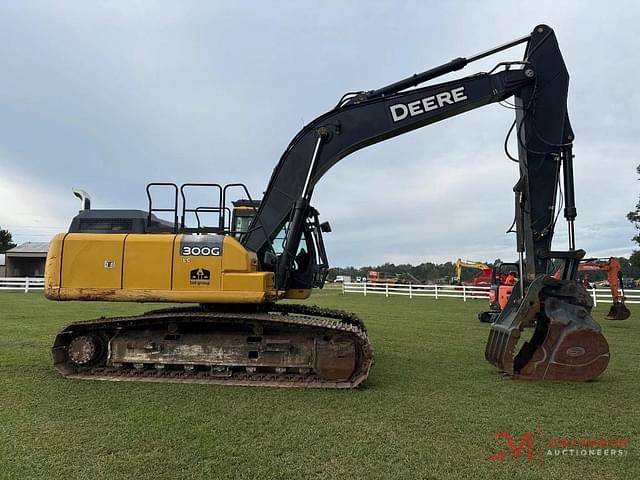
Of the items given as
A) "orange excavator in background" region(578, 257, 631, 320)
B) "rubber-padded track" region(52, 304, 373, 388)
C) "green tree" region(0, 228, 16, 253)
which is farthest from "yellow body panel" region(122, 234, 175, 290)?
"green tree" region(0, 228, 16, 253)

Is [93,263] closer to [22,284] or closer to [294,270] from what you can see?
[294,270]

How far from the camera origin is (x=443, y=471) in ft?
12.1

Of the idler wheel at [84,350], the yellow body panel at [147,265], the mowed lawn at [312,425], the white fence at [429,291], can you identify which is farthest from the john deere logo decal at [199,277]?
the white fence at [429,291]

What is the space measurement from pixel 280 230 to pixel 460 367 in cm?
366

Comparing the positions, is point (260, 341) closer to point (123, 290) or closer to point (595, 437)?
point (123, 290)

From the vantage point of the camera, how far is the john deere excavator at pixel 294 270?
21.5ft

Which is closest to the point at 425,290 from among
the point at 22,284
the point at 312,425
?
the point at 312,425

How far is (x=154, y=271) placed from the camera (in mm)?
6637

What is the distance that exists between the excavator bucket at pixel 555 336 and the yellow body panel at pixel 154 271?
11.7 ft

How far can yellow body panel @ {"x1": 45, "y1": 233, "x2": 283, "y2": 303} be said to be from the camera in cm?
657

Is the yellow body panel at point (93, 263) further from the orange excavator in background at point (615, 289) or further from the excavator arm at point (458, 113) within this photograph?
the orange excavator in background at point (615, 289)

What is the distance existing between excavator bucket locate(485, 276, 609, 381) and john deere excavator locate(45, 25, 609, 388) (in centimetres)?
2

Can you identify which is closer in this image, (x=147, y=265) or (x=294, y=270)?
(x=147, y=265)

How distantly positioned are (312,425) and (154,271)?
3303 mm
